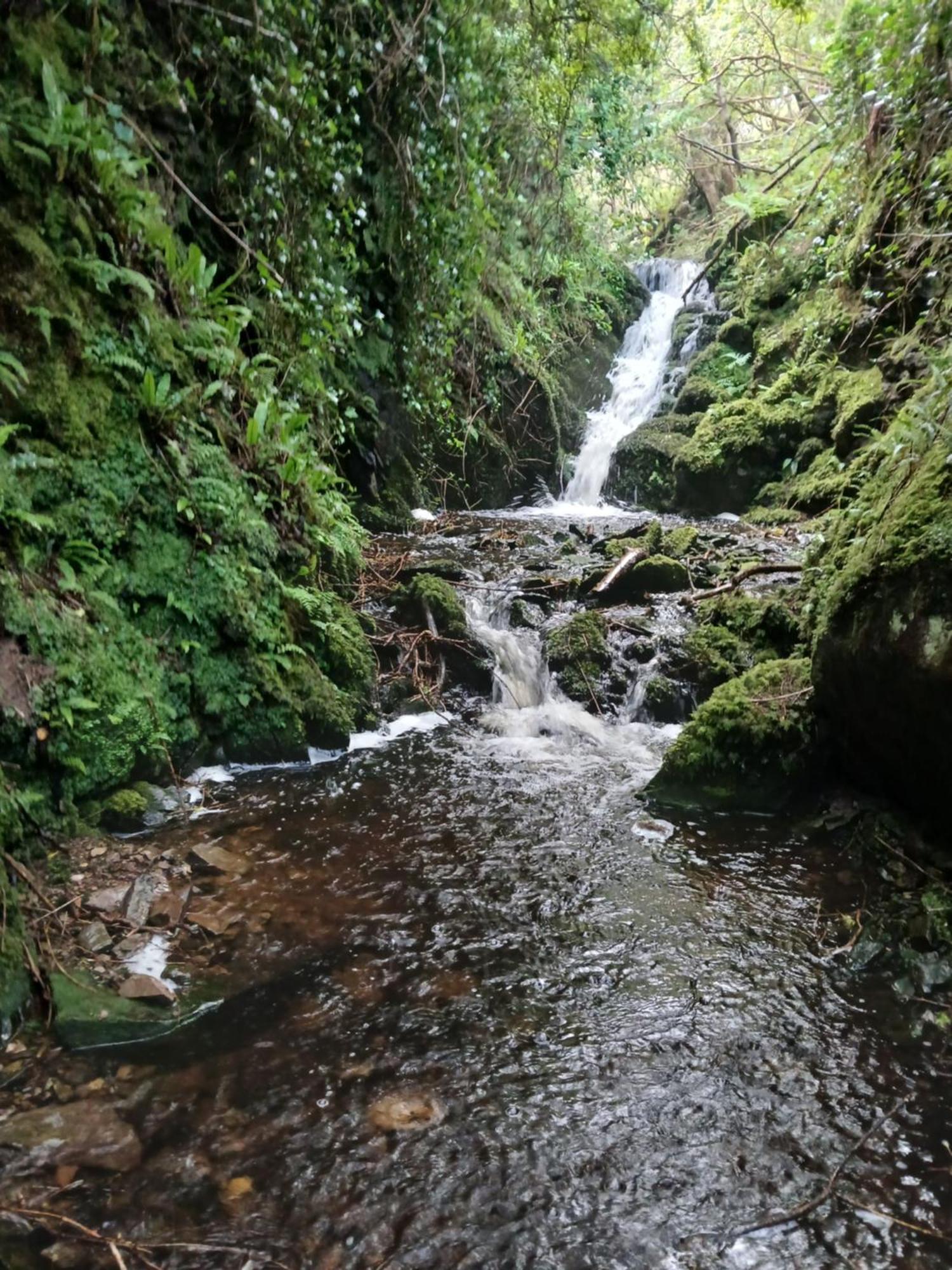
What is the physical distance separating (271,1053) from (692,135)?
76.3 feet

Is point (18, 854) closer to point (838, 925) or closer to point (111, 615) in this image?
point (111, 615)

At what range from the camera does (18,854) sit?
11.0ft

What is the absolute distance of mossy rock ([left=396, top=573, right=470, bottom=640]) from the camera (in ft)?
22.7

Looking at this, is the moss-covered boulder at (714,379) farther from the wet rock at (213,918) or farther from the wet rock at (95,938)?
the wet rock at (95,938)

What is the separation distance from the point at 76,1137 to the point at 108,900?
1.20 m

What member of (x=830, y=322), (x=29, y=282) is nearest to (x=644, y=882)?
(x=29, y=282)

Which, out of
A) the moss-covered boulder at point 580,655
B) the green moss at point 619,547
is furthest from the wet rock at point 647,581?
the moss-covered boulder at point 580,655

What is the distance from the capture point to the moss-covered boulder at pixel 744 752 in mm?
4719

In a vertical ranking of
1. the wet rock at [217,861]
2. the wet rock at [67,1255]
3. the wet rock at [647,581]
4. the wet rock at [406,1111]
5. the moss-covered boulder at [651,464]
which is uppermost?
the moss-covered boulder at [651,464]

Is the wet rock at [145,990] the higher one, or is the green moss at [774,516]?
the green moss at [774,516]

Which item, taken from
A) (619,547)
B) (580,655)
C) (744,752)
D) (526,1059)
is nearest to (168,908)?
(526,1059)

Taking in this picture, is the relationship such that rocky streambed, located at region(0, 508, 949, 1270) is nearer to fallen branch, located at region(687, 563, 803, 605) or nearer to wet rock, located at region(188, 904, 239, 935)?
wet rock, located at region(188, 904, 239, 935)

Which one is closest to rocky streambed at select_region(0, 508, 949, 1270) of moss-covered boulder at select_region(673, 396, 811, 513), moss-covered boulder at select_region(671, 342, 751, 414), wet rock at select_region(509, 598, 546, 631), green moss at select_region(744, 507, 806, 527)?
wet rock at select_region(509, 598, 546, 631)

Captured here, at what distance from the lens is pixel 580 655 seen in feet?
22.2
